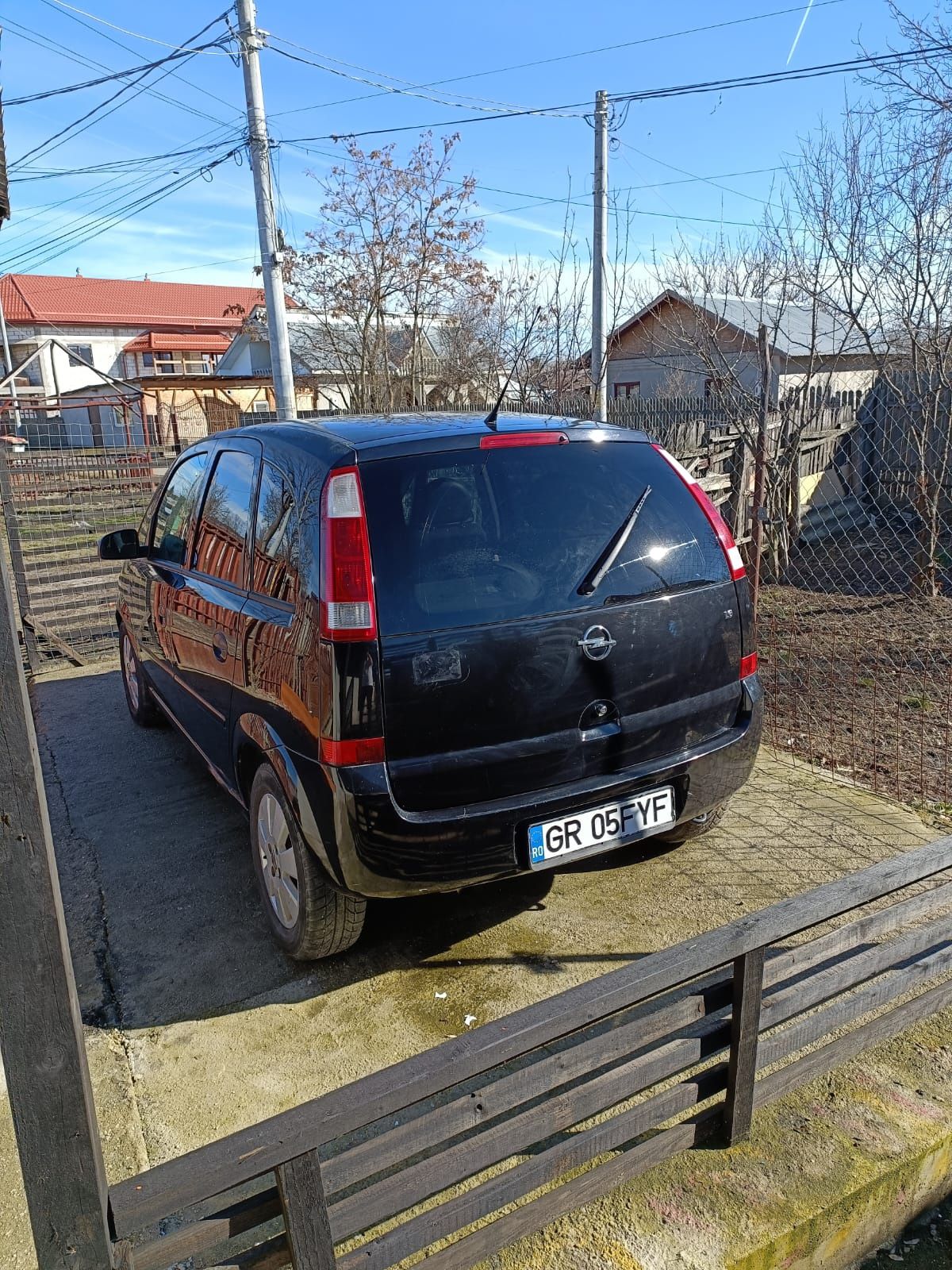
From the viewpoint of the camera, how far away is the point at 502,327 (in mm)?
13719

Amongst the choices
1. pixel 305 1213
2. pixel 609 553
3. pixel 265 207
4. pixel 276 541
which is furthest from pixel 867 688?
pixel 265 207

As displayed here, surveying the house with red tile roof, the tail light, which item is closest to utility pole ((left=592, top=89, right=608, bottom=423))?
the tail light

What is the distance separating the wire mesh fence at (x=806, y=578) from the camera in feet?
16.7

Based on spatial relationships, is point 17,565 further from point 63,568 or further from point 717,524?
point 717,524

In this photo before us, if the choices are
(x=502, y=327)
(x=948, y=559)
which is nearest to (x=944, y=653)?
(x=948, y=559)

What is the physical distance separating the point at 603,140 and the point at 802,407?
574cm

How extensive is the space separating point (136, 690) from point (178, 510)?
6.10ft

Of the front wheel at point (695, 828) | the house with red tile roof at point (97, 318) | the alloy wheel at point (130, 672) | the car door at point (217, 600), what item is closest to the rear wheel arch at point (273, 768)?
the car door at point (217, 600)

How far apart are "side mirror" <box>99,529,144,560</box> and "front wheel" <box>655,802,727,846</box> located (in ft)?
9.70

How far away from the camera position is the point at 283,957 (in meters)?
3.06

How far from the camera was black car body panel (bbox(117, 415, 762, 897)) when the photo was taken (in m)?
2.45

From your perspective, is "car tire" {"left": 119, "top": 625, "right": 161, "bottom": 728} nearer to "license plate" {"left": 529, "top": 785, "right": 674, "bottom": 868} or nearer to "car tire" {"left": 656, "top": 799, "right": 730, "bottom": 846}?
"car tire" {"left": 656, "top": 799, "right": 730, "bottom": 846}

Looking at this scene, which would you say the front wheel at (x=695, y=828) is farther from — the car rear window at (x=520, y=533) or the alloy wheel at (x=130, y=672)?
the alloy wheel at (x=130, y=672)

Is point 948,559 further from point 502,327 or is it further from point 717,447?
point 502,327
